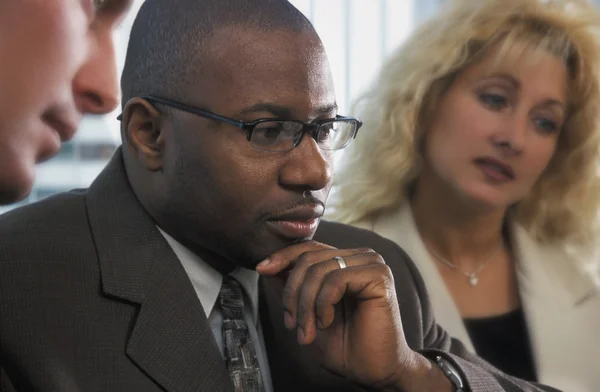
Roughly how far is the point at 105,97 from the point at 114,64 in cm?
4

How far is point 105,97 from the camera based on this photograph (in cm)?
82

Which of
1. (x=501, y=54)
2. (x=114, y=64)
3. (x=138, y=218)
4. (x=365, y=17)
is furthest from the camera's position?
(x=365, y=17)

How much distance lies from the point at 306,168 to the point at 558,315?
126 cm

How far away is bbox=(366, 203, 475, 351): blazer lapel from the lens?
201 cm

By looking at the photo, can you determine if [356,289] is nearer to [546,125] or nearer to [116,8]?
[116,8]

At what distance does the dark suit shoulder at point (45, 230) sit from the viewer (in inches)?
43.4

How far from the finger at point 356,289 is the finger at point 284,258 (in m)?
0.05

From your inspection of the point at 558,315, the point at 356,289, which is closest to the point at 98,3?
the point at 356,289

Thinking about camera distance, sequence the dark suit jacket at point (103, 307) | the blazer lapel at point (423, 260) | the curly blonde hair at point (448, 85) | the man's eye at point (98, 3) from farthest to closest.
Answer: the curly blonde hair at point (448, 85), the blazer lapel at point (423, 260), the dark suit jacket at point (103, 307), the man's eye at point (98, 3)

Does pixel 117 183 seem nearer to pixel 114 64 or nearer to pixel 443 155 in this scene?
pixel 114 64

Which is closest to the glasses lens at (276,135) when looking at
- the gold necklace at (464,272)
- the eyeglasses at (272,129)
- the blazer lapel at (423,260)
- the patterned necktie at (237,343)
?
the eyeglasses at (272,129)

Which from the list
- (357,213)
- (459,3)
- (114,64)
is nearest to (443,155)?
(357,213)

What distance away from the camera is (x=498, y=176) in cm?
207

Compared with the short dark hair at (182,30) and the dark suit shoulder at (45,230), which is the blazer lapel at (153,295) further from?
the short dark hair at (182,30)
